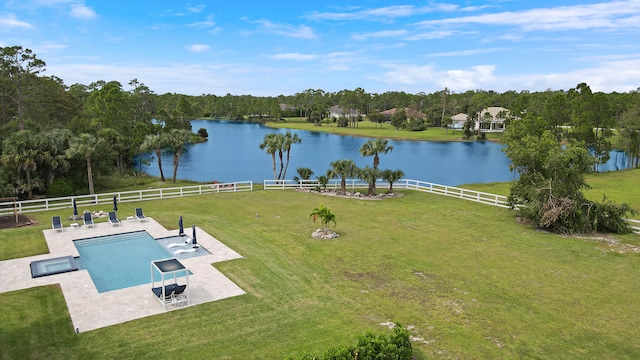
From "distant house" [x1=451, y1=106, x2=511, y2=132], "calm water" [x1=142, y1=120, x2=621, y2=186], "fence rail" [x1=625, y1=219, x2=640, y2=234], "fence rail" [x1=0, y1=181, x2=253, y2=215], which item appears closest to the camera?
"fence rail" [x1=625, y1=219, x2=640, y2=234]

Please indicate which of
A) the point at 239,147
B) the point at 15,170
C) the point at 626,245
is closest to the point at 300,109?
the point at 239,147

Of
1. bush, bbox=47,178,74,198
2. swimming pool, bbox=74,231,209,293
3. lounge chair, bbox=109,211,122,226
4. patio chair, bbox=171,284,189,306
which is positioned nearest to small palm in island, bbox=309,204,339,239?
swimming pool, bbox=74,231,209,293

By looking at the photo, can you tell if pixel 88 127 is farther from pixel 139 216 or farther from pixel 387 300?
pixel 387 300

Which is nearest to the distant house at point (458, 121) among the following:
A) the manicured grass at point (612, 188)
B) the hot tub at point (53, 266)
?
the manicured grass at point (612, 188)

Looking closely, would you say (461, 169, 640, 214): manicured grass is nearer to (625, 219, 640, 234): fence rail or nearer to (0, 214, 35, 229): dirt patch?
(625, 219, 640, 234): fence rail

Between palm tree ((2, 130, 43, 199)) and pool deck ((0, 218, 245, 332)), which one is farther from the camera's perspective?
palm tree ((2, 130, 43, 199))

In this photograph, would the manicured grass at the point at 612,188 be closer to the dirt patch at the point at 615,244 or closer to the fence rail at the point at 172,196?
the fence rail at the point at 172,196
